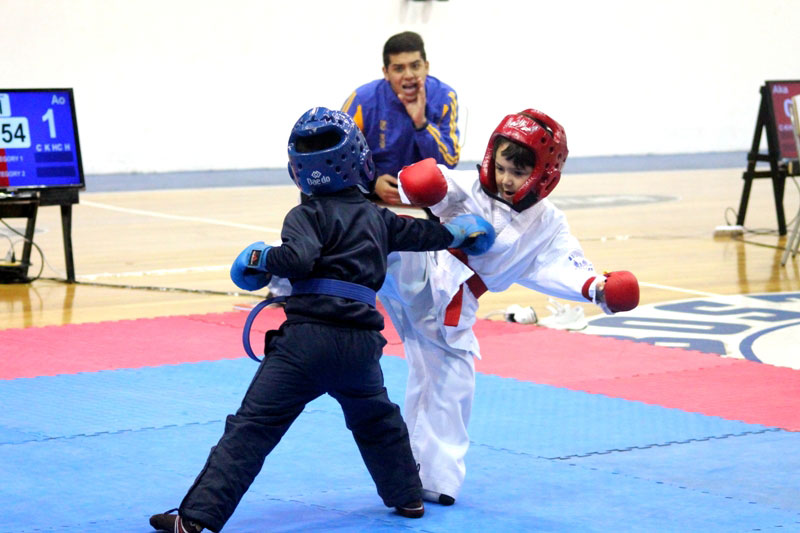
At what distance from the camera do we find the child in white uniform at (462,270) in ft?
11.8

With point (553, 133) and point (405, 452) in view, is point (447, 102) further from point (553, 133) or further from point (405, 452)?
point (405, 452)

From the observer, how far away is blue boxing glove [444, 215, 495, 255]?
3.48 meters

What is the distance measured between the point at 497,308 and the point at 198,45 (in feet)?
30.7

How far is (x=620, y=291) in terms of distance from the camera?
341 centimetres

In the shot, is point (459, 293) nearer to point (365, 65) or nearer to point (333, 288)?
point (333, 288)

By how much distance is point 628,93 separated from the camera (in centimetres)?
1855

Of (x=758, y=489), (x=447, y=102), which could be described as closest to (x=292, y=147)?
(x=758, y=489)

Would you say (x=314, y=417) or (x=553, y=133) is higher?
(x=553, y=133)

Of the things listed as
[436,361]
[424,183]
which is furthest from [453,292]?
[424,183]

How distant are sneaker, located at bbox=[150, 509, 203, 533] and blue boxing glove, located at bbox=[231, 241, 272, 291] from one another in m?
0.66

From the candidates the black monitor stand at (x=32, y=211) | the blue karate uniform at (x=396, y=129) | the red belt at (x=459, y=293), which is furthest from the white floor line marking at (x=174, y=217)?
the red belt at (x=459, y=293)

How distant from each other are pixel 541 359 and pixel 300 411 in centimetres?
278

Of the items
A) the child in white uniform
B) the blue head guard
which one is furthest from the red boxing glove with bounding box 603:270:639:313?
the blue head guard

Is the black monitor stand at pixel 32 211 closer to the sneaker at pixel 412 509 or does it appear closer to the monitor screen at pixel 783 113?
the sneaker at pixel 412 509
